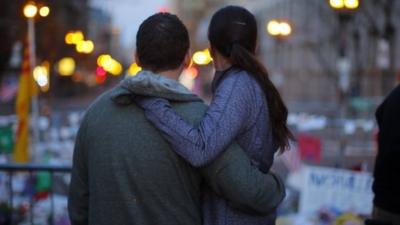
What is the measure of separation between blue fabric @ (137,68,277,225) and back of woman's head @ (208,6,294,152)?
0.11 ft

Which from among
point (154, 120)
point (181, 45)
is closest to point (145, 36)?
point (181, 45)

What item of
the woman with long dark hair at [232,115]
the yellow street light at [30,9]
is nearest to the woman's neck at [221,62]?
the woman with long dark hair at [232,115]

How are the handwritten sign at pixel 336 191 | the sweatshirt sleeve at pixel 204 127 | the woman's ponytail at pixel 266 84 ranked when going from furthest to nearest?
the handwritten sign at pixel 336 191
the woman's ponytail at pixel 266 84
the sweatshirt sleeve at pixel 204 127

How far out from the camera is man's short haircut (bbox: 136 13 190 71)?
95.5 inches

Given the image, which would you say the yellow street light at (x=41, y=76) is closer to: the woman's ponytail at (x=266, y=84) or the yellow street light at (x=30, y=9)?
the yellow street light at (x=30, y=9)

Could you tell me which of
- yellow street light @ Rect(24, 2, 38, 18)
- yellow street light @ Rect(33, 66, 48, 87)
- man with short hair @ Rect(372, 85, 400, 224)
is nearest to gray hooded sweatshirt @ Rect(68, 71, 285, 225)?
man with short hair @ Rect(372, 85, 400, 224)

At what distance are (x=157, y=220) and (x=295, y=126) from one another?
614 inches

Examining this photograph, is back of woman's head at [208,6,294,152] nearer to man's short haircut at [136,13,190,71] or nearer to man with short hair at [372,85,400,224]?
man's short haircut at [136,13,190,71]

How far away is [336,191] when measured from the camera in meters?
7.70

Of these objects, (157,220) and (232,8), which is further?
(232,8)

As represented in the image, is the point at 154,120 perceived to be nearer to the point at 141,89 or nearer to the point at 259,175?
the point at 141,89

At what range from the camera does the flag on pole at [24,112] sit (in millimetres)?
10789

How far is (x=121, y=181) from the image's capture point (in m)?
2.41

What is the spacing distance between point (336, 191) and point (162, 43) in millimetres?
5653
